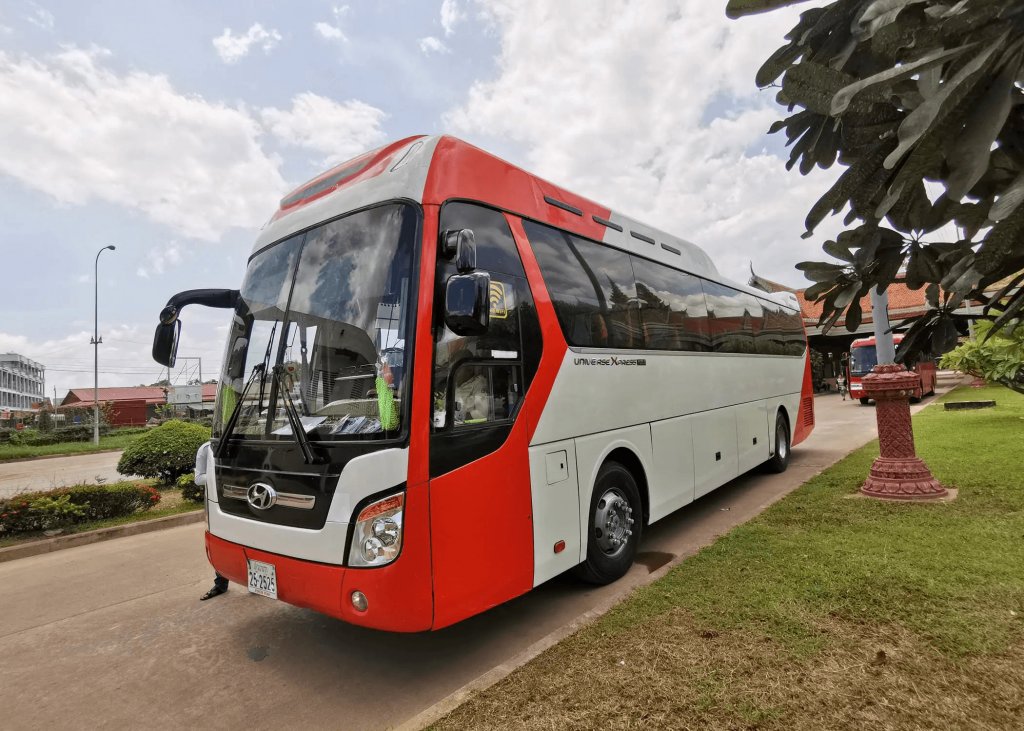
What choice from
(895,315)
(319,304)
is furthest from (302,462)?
(895,315)

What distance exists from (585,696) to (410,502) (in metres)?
1.39

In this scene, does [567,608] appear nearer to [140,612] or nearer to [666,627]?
[666,627]

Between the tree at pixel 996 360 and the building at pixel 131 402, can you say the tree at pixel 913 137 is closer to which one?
the tree at pixel 996 360

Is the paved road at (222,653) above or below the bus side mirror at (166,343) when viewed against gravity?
below

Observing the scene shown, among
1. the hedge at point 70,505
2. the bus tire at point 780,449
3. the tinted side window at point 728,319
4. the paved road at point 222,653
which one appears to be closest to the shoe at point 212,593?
the paved road at point 222,653

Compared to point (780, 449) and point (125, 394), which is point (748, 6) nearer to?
point (780, 449)

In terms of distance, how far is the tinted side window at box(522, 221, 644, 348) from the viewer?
4.49 meters

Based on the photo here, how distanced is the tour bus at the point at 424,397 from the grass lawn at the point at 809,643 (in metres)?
0.71

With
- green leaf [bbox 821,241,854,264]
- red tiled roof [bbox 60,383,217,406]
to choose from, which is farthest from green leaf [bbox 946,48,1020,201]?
red tiled roof [bbox 60,383,217,406]

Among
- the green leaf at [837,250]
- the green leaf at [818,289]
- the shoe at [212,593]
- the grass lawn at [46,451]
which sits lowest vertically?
the grass lawn at [46,451]

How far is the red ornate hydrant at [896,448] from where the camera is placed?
6312 millimetres

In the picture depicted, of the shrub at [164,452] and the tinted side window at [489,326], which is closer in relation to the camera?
the tinted side window at [489,326]

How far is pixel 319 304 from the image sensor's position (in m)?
3.66

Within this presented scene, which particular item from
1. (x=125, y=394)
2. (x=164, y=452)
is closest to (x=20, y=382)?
(x=125, y=394)
